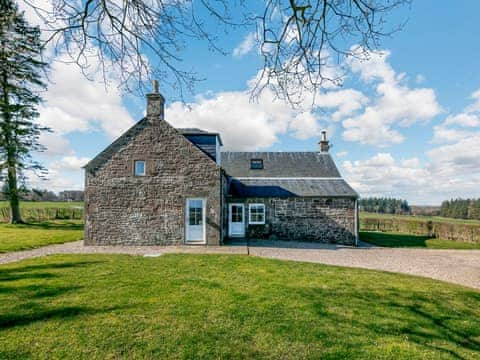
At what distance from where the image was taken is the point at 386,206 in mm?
59812

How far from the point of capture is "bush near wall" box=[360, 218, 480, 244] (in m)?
18.3

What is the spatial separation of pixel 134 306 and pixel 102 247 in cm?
871

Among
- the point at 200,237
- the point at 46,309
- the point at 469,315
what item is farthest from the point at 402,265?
the point at 46,309

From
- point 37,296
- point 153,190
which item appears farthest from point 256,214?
point 37,296

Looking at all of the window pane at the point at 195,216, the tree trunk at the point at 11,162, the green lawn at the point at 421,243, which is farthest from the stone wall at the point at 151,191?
the tree trunk at the point at 11,162

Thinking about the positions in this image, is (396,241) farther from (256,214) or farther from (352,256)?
(256,214)

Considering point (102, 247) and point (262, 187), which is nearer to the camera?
point (102, 247)

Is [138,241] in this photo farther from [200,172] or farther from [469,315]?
[469,315]

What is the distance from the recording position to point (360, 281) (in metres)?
7.11

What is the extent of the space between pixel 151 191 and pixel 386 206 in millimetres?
60502

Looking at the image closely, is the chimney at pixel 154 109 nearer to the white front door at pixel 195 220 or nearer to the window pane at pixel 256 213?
the white front door at pixel 195 220

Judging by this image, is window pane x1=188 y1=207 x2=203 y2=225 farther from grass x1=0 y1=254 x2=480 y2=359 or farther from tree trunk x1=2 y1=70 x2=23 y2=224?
tree trunk x1=2 y1=70 x2=23 y2=224

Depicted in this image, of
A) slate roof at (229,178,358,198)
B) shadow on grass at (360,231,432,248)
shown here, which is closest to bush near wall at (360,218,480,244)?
shadow on grass at (360,231,432,248)

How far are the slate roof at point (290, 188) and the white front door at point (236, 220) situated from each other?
82cm
